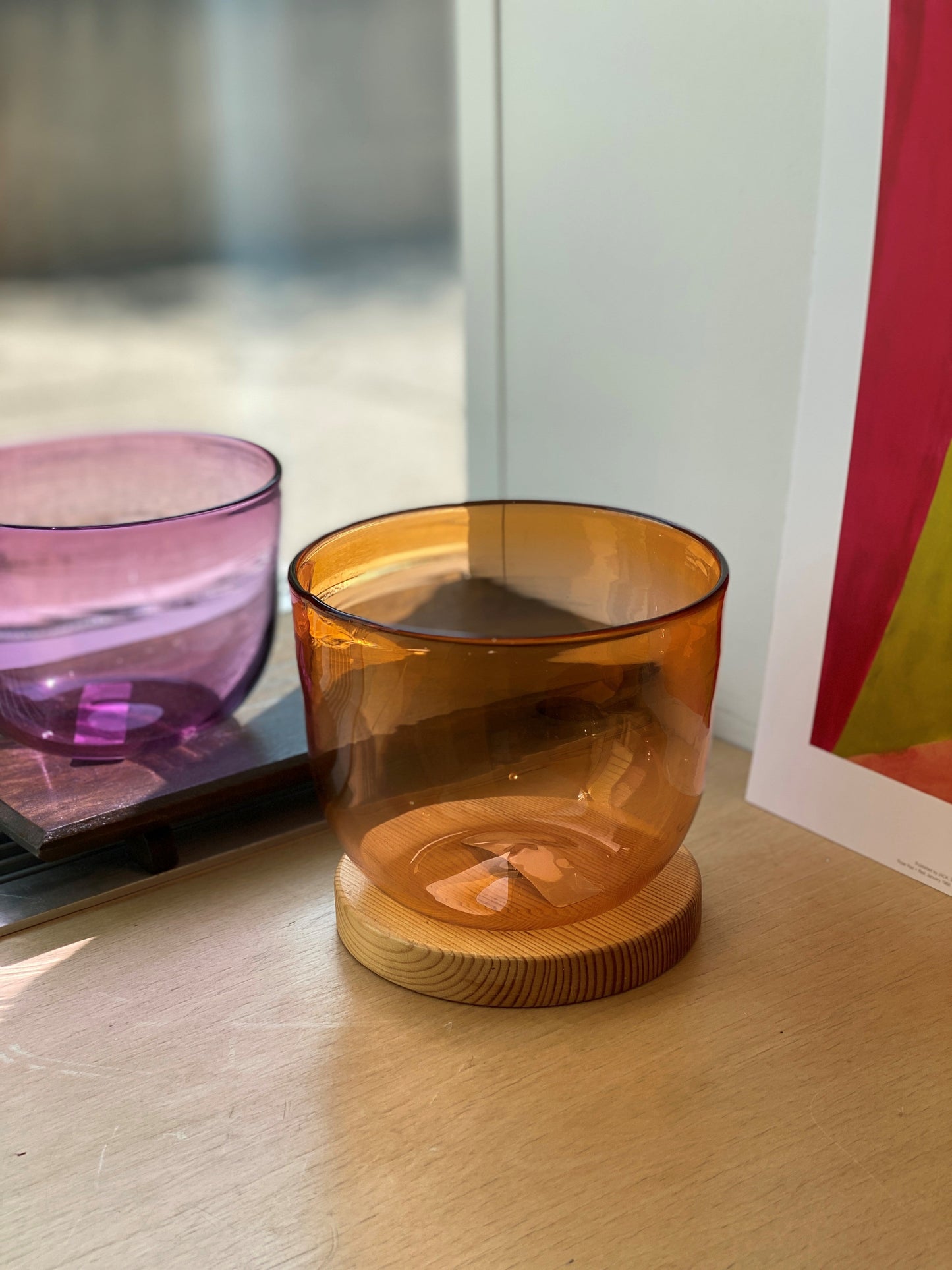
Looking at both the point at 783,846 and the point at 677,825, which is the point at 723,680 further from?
the point at 677,825

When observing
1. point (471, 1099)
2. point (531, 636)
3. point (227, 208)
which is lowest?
point (227, 208)

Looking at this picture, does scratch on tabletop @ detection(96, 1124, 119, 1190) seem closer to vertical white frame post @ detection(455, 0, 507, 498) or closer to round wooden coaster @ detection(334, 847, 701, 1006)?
round wooden coaster @ detection(334, 847, 701, 1006)

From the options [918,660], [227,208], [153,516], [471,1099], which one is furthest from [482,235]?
[227,208]

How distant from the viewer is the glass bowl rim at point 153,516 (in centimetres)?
59

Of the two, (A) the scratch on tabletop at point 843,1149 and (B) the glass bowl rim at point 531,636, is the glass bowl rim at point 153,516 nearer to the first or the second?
(B) the glass bowl rim at point 531,636

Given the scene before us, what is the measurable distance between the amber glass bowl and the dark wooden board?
11 cm

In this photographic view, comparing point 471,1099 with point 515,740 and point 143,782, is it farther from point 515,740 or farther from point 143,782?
point 143,782

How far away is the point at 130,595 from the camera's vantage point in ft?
2.11

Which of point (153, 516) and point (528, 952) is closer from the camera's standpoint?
point (528, 952)

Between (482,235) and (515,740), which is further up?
(482,235)

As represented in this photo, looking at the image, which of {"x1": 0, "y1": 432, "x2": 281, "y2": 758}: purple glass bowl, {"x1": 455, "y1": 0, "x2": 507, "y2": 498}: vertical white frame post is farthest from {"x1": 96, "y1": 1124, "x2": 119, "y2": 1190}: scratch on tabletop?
{"x1": 455, "y1": 0, "x2": 507, "y2": 498}: vertical white frame post

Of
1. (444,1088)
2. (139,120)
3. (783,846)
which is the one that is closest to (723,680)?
(783,846)

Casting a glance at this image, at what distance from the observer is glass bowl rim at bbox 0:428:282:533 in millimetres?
595

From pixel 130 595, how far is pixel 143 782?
0.10 meters
